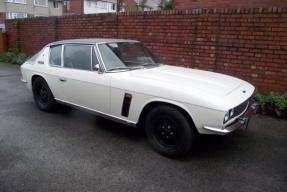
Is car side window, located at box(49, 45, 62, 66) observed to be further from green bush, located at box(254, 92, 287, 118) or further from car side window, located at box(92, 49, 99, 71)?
green bush, located at box(254, 92, 287, 118)

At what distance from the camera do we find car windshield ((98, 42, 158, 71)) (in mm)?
4047

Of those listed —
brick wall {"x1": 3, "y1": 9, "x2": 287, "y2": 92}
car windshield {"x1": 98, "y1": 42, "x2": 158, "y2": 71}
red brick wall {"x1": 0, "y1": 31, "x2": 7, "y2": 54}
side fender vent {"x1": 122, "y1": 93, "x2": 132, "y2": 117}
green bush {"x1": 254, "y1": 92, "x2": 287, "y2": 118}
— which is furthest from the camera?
red brick wall {"x1": 0, "y1": 31, "x2": 7, "y2": 54}

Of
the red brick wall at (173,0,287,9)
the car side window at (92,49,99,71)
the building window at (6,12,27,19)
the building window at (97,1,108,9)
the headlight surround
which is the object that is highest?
the building window at (97,1,108,9)

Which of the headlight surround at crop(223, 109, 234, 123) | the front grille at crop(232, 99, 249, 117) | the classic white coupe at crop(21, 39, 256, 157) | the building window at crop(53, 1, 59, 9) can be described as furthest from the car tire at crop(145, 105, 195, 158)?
the building window at crop(53, 1, 59, 9)

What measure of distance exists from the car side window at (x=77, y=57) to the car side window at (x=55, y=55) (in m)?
0.17

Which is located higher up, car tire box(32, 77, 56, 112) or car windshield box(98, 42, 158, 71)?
car windshield box(98, 42, 158, 71)

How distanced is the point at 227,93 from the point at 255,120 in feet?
7.10

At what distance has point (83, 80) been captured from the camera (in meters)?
4.16

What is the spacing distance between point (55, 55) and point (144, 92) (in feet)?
7.72

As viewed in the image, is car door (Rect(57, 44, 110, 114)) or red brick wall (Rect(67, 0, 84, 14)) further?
red brick wall (Rect(67, 0, 84, 14))

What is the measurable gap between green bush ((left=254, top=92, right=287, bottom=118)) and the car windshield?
2398mm

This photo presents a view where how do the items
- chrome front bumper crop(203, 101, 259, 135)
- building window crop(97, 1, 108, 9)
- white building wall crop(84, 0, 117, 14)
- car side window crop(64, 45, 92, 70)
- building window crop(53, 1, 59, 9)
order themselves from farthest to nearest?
building window crop(97, 1, 108, 9), white building wall crop(84, 0, 117, 14), building window crop(53, 1, 59, 9), car side window crop(64, 45, 92, 70), chrome front bumper crop(203, 101, 259, 135)

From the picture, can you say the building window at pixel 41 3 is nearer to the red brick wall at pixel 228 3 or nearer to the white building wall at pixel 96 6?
the white building wall at pixel 96 6

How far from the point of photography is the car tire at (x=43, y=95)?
5.03 meters
